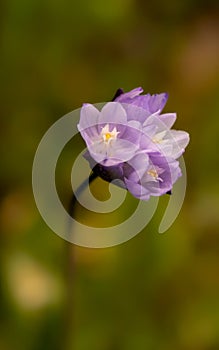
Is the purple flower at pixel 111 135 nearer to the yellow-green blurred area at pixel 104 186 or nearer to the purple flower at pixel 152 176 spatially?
the purple flower at pixel 152 176

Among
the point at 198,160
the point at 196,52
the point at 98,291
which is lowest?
the point at 98,291

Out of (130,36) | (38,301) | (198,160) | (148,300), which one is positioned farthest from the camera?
(130,36)

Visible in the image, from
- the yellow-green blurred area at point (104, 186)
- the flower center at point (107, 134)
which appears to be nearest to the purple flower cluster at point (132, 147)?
the flower center at point (107, 134)

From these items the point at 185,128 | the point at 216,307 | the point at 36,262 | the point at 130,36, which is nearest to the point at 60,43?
the point at 130,36

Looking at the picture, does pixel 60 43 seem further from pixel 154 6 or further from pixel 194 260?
pixel 194 260

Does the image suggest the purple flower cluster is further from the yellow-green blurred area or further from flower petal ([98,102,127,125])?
the yellow-green blurred area

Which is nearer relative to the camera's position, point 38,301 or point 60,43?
point 38,301

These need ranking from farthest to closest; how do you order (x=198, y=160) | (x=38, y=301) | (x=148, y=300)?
(x=198, y=160) < (x=148, y=300) < (x=38, y=301)
